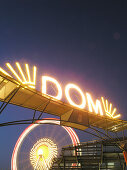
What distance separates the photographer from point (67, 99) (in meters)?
9.87

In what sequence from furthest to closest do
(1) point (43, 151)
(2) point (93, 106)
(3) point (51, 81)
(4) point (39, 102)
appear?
(1) point (43, 151) < (2) point (93, 106) < (3) point (51, 81) < (4) point (39, 102)

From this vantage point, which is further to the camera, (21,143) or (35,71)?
(21,143)

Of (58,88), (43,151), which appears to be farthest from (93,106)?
(43,151)

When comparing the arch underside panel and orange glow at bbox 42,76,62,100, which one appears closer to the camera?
the arch underside panel

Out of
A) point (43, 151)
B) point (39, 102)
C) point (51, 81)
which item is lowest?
point (39, 102)

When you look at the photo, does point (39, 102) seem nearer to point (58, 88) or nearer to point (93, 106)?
point (58, 88)

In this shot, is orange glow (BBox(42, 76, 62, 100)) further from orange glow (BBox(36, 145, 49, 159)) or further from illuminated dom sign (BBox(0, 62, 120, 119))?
orange glow (BBox(36, 145, 49, 159))

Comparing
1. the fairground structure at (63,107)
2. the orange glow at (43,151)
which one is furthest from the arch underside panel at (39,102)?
the orange glow at (43,151)

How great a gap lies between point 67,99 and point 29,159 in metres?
12.6

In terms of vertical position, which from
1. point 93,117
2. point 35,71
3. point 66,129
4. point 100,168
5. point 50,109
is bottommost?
point 100,168

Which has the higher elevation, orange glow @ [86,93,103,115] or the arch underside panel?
orange glow @ [86,93,103,115]

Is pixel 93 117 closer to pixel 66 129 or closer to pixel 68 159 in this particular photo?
pixel 68 159

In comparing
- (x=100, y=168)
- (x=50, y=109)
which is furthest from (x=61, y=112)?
(x=100, y=168)

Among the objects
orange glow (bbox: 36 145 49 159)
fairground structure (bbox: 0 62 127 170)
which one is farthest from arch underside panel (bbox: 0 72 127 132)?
orange glow (bbox: 36 145 49 159)
